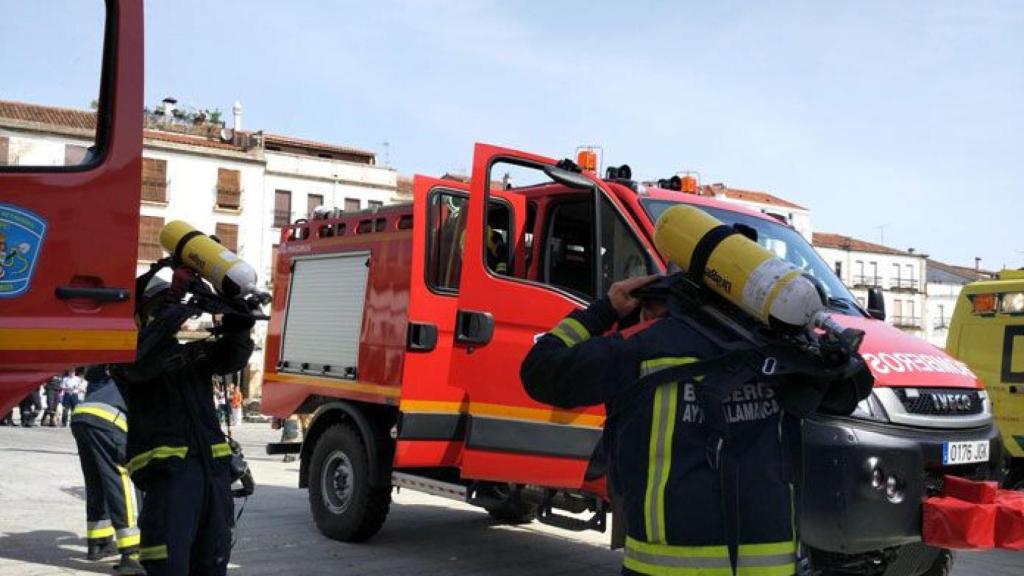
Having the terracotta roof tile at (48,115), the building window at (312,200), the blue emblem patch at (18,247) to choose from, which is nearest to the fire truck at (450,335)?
the blue emblem patch at (18,247)

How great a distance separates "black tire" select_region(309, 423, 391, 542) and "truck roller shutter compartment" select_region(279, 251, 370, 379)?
542mm

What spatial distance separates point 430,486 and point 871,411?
126 inches

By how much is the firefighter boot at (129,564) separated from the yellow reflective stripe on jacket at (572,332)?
4.19 meters

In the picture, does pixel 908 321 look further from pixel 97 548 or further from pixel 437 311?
pixel 97 548

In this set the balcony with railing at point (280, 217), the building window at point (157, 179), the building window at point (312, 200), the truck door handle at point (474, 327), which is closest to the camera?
the truck door handle at point (474, 327)

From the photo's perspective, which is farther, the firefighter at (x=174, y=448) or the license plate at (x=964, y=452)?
the license plate at (x=964, y=452)

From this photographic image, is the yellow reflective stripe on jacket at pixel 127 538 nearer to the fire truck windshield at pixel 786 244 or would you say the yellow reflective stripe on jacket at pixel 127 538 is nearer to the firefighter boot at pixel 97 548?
the firefighter boot at pixel 97 548

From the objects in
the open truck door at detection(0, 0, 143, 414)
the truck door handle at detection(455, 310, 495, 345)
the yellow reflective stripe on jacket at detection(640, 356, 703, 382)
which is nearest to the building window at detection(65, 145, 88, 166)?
the open truck door at detection(0, 0, 143, 414)

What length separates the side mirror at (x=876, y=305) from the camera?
5.82m

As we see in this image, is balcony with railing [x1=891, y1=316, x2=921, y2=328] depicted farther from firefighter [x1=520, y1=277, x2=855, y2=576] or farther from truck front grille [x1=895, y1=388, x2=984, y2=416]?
firefighter [x1=520, y1=277, x2=855, y2=576]

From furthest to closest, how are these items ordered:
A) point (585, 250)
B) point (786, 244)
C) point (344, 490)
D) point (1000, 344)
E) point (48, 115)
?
point (1000, 344) < point (344, 490) < point (786, 244) < point (585, 250) < point (48, 115)

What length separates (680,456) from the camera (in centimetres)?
250

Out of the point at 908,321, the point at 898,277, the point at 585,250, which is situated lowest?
the point at 585,250

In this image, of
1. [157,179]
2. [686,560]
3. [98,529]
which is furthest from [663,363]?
[157,179]
